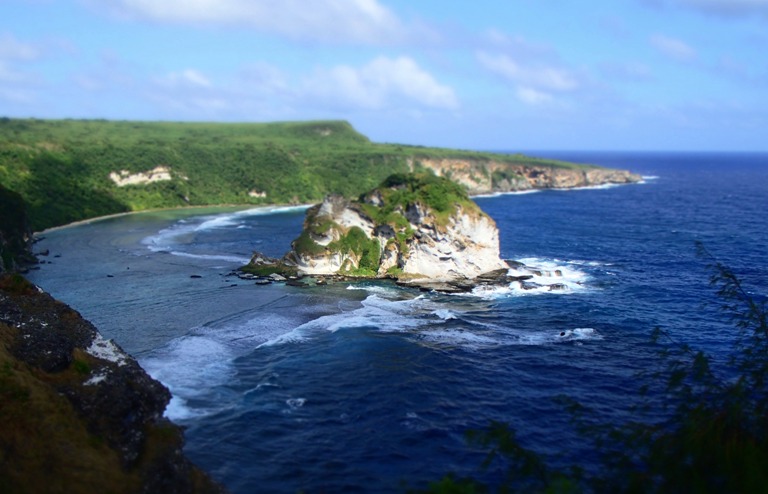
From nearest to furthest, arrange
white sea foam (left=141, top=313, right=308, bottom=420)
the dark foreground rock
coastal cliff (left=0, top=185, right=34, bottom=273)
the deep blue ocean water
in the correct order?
the dark foreground rock, the deep blue ocean water, white sea foam (left=141, top=313, right=308, bottom=420), coastal cliff (left=0, top=185, right=34, bottom=273)

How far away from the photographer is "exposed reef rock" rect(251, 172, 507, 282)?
8631cm

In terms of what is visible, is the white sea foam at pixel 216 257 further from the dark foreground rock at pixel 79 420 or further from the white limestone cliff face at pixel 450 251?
the dark foreground rock at pixel 79 420

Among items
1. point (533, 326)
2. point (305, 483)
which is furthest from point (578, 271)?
point (305, 483)

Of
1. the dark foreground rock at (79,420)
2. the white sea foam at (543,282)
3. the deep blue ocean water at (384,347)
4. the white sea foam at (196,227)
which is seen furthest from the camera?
the white sea foam at (196,227)

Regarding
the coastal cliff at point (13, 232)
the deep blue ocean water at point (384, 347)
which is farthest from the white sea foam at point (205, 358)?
the coastal cliff at point (13, 232)

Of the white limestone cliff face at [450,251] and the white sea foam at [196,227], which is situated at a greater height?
the white limestone cliff face at [450,251]

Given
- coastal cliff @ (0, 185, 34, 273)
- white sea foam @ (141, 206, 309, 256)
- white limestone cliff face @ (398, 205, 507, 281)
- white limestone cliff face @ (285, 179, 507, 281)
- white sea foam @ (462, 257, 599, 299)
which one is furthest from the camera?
white sea foam @ (141, 206, 309, 256)

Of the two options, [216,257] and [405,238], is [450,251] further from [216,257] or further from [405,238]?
[216,257]

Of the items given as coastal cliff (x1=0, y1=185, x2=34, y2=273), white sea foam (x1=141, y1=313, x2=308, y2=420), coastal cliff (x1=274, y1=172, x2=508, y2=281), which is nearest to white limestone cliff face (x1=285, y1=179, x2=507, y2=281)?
coastal cliff (x1=274, y1=172, x2=508, y2=281)

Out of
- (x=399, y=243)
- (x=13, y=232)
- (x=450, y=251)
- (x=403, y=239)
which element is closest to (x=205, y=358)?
(x=399, y=243)

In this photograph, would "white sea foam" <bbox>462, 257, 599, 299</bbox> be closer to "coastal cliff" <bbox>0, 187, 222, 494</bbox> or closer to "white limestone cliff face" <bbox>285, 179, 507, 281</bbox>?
"white limestone cliff face" <bbox>285, 179, 507, 281</bbox>

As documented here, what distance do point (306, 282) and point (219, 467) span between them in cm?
4925

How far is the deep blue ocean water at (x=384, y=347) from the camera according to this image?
3975 cm

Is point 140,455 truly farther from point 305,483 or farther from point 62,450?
point 305,483
